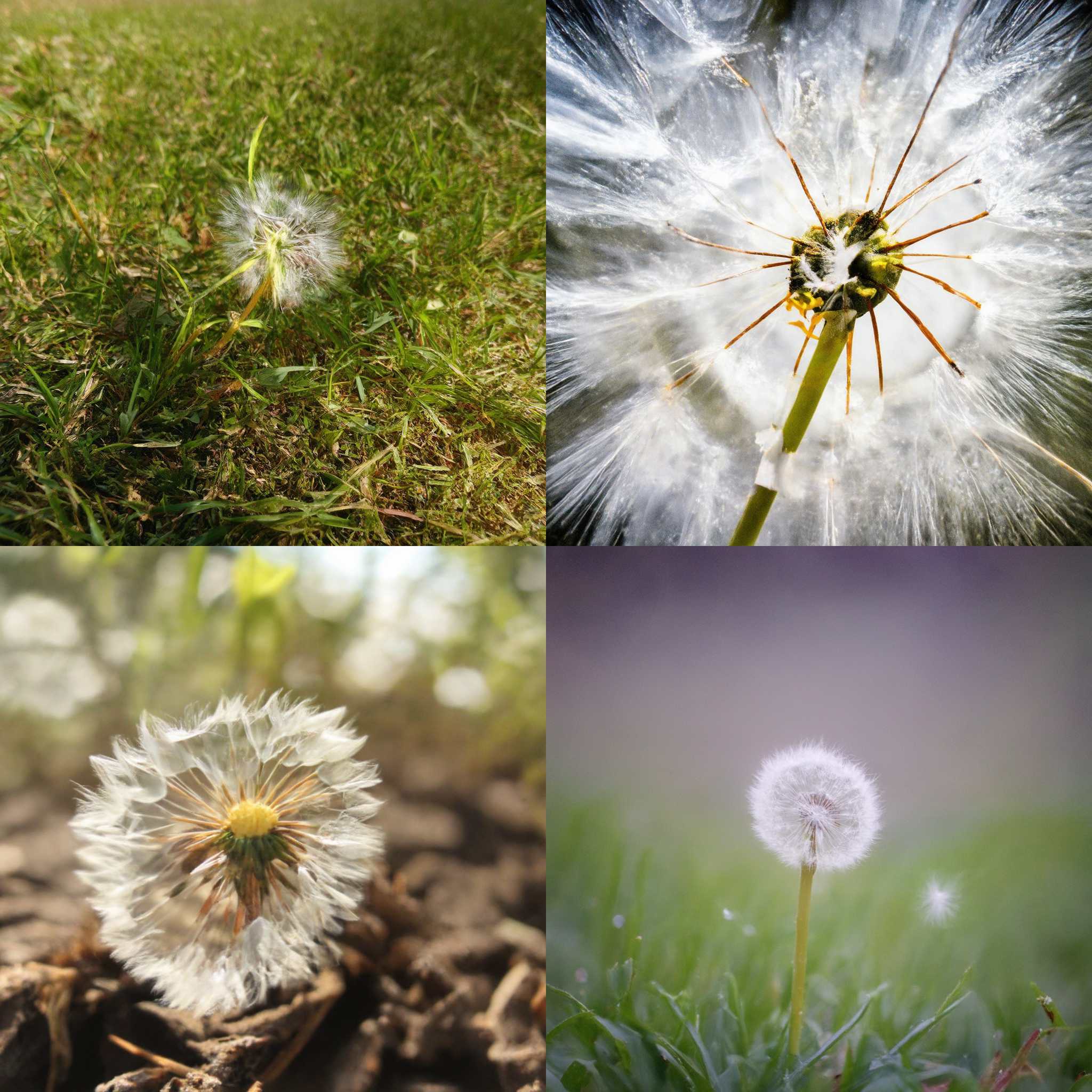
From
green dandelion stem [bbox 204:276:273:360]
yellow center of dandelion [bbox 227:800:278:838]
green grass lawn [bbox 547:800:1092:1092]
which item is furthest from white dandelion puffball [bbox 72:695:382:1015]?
green dandelion stem [bbox 204:276:273:360]

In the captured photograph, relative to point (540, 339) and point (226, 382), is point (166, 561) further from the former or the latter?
point (540, 339)

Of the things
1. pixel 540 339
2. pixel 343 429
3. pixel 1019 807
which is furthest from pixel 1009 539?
pixel 343 429

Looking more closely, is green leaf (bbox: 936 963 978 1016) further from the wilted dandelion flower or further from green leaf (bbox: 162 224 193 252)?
green leaf (bbox: 162 224 193 252)

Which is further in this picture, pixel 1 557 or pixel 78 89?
pixel 78 89

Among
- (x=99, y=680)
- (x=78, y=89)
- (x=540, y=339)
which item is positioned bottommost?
(x=99, y=680)

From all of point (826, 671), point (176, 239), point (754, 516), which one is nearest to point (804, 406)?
point (754, 516)

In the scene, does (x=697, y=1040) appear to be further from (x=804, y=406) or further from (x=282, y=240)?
(x=282, y=240)
